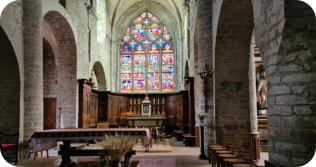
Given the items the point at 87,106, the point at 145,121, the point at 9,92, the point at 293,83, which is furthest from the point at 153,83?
the point at 293,83

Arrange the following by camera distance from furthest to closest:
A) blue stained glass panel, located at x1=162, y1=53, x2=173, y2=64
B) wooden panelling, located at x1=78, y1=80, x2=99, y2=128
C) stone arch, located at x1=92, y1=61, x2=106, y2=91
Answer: blue stained glass panel, located at x1=162, y1=53, x2=173, y2=64 < stone arch, located at x1=92, y1=61, x2=106, y2=91 < wooden panelling, located at x1=78, y1=80, x2=99, y2=128

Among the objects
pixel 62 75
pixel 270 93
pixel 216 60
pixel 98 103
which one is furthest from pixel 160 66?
pixel 270 93

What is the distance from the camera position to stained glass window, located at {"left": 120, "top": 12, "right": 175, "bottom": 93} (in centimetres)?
2062

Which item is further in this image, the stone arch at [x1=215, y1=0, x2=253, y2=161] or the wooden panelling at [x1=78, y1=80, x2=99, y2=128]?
the wooden panelling at [x1=78, y1=80, x2=99, y2=128]

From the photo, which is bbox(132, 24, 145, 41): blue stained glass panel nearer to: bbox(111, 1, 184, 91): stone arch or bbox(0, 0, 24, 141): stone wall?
bbox(111, 1, 184, 91): stone arch

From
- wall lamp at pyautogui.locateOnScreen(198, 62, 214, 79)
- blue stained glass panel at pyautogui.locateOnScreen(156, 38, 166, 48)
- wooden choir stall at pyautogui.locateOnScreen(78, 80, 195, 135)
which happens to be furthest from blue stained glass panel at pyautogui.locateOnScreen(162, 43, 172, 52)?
wall lamp at pyautogui.locateOnScreen(198, 62, 214, 79)

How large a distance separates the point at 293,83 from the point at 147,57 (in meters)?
17.8

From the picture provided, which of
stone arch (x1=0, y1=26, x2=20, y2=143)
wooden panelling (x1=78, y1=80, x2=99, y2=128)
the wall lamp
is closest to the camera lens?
stone arch (x1=0, y1=26, x2=20, y2=143)

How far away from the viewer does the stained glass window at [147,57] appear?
20.6m

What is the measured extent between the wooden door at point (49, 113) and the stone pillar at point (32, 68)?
5291 mm

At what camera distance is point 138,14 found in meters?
21.2

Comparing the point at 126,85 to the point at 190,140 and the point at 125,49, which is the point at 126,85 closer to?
the point at 125,49

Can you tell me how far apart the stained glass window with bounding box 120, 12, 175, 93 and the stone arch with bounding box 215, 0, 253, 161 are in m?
12.5

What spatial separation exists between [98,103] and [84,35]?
5.10 m
